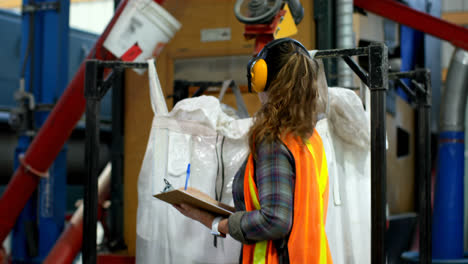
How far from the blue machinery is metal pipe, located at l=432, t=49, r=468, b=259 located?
2739mm

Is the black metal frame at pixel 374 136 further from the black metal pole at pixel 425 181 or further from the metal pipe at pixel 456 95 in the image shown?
the metal pipe at pixel 456 95

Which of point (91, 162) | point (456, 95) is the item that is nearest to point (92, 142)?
point (91, 162)

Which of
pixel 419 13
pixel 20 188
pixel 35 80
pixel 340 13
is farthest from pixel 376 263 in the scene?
pixel 35 80

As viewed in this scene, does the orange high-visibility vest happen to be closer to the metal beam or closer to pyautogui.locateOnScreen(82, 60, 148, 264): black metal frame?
pyautogui.locateOnScreen(82, 60, 148, 264): black metal frame

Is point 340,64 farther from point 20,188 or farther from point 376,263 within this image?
point 20,188

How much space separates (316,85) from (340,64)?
1.19 metres

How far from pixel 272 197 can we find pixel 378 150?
0.53 meters

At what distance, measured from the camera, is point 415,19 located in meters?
2.96

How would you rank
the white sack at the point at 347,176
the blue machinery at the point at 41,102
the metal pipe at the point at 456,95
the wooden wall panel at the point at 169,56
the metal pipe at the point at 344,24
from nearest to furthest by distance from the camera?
the white sack at the point at 347,176, the metal pipe at the point at 344,24, the wooden wall panel at the point at 169,56, the blue machinery at the point at 41,102, the metal pipe at the point at 456,95

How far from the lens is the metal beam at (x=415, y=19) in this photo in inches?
114

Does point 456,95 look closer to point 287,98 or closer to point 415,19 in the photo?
point 415,19

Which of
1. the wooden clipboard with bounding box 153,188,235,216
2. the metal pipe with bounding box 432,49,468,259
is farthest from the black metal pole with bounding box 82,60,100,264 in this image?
the metal pipe with bounding box 432,49,468,259

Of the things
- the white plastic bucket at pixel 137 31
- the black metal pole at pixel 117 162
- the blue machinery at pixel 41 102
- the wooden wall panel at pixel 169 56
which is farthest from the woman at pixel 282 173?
the blue machinery at pixel 41 102

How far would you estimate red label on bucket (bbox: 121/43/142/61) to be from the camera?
2312 mm
